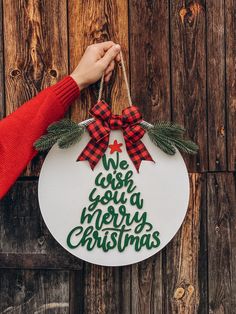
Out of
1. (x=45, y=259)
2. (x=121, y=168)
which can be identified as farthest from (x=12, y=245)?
(x=121, y=168)

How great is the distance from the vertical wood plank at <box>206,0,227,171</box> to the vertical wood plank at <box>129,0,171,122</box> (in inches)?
5.5

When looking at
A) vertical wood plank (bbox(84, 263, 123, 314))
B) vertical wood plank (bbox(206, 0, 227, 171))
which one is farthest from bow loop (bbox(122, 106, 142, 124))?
vertical wood plank (bbox(84, 263, 123, 314))

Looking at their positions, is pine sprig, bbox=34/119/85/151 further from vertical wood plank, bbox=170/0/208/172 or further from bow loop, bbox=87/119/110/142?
vertical wood plank, bbox=170/0/208/172

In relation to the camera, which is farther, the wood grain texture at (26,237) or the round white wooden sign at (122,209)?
the wood grain texture at (26,237)

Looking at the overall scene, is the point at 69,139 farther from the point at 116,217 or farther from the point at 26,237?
the point at 26,237

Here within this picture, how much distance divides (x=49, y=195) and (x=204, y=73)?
64 centimetres

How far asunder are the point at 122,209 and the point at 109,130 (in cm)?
25

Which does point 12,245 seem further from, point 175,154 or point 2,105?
point 175,154

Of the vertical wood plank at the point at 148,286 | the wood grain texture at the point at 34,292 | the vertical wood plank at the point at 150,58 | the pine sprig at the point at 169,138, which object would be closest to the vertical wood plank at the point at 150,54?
the vertical wood plank at the point at 150,58

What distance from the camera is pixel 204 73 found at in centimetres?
146

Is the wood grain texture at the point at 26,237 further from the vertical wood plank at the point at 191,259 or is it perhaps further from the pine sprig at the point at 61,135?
the vertical wood plank at the point at 191,259

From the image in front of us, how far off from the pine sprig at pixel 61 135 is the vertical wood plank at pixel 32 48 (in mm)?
131

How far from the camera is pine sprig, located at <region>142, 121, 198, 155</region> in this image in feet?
4.43

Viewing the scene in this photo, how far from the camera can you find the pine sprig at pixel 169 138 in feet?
4.43
